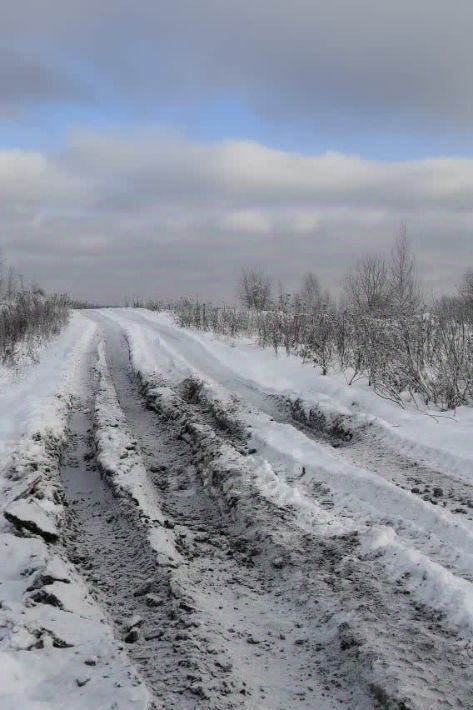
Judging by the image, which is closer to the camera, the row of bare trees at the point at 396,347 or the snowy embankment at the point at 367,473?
the snowy embankment at the point at 367,473

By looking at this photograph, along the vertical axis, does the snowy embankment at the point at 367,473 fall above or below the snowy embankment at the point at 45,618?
above

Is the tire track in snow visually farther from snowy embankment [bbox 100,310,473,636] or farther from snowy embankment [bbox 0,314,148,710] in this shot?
snowy embankment [bbox 0,314,148,710]

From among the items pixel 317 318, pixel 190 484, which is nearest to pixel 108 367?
pixel 317 318

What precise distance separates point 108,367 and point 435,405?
877cm

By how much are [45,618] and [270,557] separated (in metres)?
1.72

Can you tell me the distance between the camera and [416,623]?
3.25 metres

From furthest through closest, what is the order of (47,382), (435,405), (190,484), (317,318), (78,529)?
(317,318)
(47,382)
(435,405)
(190,484)
(78,529)

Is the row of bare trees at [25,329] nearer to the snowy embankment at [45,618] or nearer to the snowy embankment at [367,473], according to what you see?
the snowy embankment at [367,473]

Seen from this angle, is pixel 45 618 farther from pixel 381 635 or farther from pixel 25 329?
pixel 25 329

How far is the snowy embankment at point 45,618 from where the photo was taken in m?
2.72

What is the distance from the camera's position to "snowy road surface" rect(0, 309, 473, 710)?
9.27ft

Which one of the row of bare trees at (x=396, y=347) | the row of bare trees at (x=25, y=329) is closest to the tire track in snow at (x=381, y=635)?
the row of bare trees at (x=396, y=347)

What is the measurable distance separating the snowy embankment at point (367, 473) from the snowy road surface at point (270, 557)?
0.02 m

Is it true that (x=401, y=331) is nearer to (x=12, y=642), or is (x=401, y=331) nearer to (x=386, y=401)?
(x=386, y=401)
